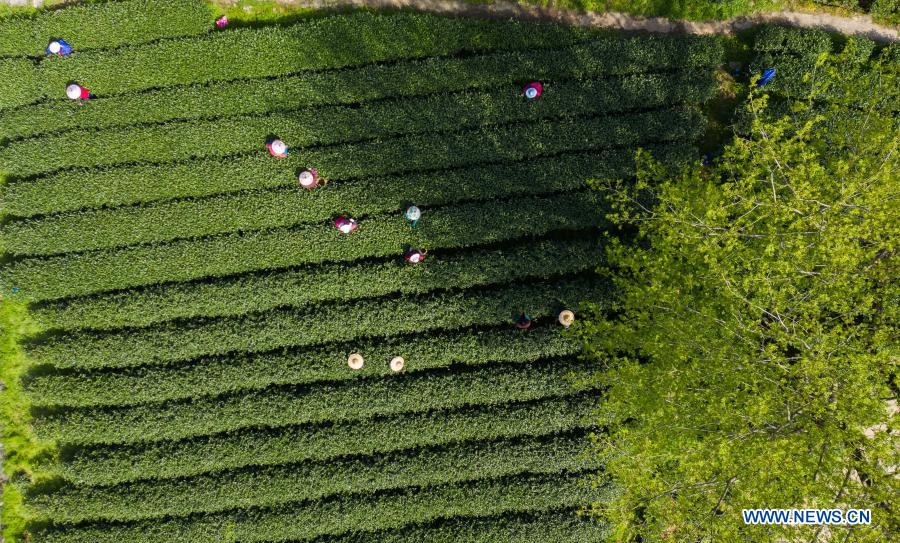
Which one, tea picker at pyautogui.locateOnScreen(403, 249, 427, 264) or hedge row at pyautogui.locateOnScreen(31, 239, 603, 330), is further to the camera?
→ hedge row at pyautogui.locateOnScreen(31, 239, 603, 330)

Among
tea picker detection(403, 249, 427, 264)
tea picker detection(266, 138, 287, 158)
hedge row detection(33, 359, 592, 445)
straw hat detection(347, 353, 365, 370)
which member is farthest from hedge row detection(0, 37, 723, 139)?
hedge row detection(33, 359, 592, 445)

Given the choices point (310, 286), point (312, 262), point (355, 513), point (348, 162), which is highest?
point (348, 162)

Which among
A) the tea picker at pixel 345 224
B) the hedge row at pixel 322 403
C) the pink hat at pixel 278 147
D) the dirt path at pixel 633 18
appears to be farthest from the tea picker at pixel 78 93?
the hedge row at pixel 322 403

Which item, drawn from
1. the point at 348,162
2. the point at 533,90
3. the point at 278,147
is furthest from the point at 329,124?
the point at 533,90

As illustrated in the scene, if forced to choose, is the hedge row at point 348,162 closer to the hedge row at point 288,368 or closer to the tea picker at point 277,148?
the tea picker at point 277,148

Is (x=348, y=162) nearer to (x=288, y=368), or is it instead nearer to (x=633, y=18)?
(x=288, y=368)

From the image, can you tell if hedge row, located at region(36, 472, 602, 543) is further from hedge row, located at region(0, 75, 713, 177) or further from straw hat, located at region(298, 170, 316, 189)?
hedge row, located at region(0, 75, 713, 177)

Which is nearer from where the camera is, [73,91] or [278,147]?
[278,147]
